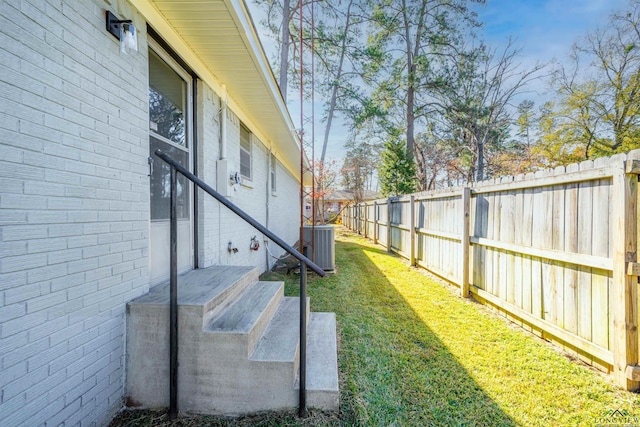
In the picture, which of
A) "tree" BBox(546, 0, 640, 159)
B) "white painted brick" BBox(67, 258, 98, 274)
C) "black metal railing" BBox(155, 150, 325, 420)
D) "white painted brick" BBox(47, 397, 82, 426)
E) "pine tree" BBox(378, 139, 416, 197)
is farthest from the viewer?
"pine tree" BBox(378, 139, 416, 197)

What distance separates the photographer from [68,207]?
61.6 inches

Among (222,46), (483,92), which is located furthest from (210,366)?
(483,92)

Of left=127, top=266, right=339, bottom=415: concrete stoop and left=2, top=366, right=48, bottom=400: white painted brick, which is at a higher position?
left=2, top=366, right=48, bottom=400: white painted brick

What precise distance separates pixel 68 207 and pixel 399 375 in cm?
261


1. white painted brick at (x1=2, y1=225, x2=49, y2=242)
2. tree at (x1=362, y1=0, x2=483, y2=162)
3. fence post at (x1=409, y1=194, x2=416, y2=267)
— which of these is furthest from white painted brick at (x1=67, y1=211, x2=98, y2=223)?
tree at (x1=362, y1=0, x2=483, y2=162)

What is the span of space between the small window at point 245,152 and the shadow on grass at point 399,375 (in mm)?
2541

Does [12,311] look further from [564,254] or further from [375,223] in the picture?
[375,223]

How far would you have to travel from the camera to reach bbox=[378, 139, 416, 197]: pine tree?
13.1m

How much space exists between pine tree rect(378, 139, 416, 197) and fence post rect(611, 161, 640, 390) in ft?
36.2

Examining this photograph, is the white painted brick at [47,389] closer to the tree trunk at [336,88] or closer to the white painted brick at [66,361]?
the white painted brick at [66,361]

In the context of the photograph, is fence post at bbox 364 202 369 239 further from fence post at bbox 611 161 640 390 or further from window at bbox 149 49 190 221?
fence post at bbox 611 161 640 390

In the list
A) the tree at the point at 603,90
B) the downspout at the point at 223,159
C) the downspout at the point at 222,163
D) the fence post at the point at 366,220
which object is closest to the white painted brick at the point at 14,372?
the downspout at the point at 222,163

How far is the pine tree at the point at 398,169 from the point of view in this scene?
43.0 feet

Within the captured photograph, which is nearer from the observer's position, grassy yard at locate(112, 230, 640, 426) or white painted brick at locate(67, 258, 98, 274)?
white painted brick at locate(67, 258, 98, 274)
